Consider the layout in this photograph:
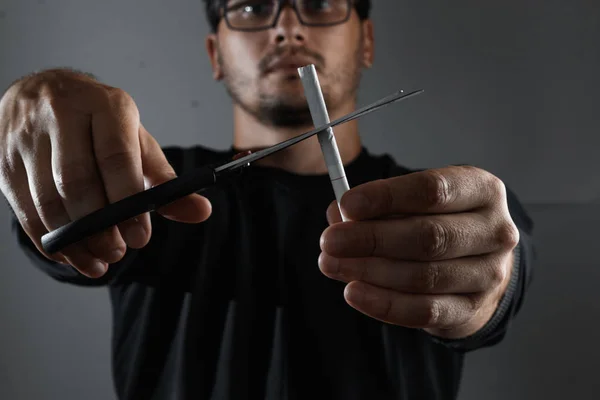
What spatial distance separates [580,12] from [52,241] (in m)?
0.35

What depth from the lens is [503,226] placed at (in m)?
0.22

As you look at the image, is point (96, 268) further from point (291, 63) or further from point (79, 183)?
point (291, 63)

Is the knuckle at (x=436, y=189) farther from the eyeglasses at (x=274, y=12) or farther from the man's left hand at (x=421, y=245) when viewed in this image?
the eyeglasses at (x=274, y=12)

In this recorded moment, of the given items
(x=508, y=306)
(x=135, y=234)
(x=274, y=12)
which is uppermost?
(x=274, y=12)

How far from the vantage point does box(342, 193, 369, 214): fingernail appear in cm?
18

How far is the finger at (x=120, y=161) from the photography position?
0.61 feet

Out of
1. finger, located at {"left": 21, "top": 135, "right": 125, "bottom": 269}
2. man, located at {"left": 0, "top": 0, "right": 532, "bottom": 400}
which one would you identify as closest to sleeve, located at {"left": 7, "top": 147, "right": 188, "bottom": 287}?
man, located at {"left": 0, "top": 0, "right": 532, "bottom": 400}

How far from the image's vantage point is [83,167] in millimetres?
191

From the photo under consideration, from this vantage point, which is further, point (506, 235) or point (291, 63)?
point (291, 63)

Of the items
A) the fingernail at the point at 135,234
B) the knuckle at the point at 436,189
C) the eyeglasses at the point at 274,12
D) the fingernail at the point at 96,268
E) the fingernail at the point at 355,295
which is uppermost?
the eyeglasses at the point at 274,12

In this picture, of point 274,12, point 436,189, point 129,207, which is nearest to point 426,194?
point 436,189

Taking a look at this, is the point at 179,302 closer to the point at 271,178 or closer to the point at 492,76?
the point at 271,178

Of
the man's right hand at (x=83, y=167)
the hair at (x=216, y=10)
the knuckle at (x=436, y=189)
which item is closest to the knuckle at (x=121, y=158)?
the man's right hand at (x=83, y=167)

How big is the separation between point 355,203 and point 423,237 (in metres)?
0.04
